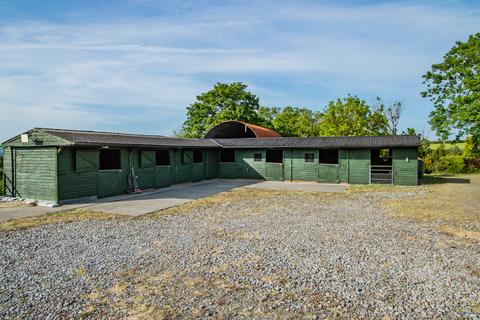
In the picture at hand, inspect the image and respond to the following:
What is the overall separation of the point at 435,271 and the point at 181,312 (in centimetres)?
398

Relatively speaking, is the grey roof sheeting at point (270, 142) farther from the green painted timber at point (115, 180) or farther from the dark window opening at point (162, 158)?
the green painted timber at point (115, 180)

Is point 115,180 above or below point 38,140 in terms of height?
below

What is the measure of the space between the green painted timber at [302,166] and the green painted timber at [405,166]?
4.06 m

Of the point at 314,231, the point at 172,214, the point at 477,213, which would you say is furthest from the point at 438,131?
the point at 172,214

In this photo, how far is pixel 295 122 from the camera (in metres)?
44.5

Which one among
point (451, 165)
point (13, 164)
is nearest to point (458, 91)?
point (451, 165)

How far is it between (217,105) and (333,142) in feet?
62.8

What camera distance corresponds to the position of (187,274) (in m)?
4.83

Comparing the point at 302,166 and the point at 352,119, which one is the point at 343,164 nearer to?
the point at 302,166

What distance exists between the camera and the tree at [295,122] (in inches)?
1452

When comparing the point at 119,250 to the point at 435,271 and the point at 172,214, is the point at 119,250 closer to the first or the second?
the point at 172,214

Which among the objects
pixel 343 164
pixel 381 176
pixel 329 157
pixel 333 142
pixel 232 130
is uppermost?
pixel 232 130

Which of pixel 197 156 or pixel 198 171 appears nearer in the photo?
pixel 198 171

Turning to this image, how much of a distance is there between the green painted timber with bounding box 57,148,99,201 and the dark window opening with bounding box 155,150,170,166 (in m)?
4.63
